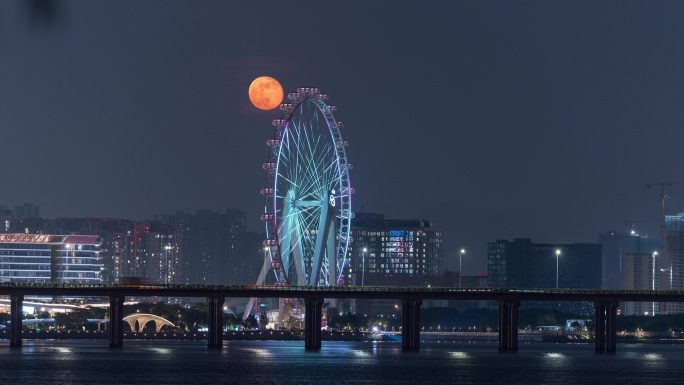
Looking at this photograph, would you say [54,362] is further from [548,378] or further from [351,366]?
[548,378]

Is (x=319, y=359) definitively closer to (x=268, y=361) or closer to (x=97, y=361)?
(x=268, y=361)

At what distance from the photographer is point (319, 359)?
654 ft

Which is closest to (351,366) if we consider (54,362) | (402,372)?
(402,372)

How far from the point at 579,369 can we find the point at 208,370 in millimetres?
45962

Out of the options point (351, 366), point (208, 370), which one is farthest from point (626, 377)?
point (208, 370)

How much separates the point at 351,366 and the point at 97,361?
32.0 metres

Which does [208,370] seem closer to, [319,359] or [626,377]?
[319,359]

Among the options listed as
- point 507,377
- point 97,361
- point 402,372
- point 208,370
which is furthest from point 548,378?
point 97,361

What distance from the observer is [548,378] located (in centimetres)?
16812

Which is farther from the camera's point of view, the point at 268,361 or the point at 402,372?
the point at 268,361

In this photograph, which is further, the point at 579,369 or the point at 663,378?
the point at 579,369

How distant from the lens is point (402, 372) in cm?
17400

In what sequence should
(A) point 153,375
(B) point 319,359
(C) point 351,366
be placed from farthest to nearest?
(B) point 319,359
(C) point 351,366
(A) point 153,375

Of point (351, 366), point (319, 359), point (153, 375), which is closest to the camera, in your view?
point (153, 375)
